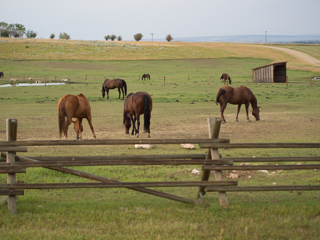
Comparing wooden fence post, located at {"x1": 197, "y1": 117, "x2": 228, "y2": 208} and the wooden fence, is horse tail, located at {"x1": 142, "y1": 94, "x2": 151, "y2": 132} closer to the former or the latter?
the wooden fence

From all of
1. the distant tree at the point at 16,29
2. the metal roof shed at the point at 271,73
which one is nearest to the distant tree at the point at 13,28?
the distant tree at the point at 16,29

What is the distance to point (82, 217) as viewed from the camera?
5.58m

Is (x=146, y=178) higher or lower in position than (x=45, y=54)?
lower

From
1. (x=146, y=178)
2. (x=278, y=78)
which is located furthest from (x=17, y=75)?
(x=146, y=178)

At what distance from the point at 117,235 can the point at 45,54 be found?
7981 cm

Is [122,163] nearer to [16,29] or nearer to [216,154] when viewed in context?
[216,154]

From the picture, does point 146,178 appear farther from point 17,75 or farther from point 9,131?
point 17,75

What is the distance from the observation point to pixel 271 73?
45406 millimetres

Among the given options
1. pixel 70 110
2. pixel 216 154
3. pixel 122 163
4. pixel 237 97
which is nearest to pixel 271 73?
pixel 237 97

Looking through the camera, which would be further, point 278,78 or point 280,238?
point 278,78

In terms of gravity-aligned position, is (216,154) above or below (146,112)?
below

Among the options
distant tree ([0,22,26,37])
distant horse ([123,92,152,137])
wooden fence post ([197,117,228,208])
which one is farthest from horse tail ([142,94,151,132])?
distant tree ([0,22,26,37])

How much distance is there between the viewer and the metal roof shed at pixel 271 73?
149 feet

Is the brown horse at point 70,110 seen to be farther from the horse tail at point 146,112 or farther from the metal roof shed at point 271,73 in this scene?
the metal roof shed at point 271,73
